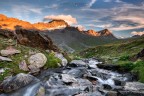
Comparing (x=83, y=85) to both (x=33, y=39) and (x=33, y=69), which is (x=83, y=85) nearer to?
(x=33, y=69)

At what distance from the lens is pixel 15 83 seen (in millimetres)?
24828

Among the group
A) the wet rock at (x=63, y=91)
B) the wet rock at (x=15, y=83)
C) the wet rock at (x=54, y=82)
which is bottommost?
the wet rock at (x=63, y=91)

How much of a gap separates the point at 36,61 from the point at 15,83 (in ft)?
27.5

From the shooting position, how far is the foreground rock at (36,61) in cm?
3192

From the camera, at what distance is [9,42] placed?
122ft

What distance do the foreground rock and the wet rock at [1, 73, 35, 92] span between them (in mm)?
5287

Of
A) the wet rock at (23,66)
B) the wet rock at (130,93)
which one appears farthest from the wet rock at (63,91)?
the wet rock at (23,66)

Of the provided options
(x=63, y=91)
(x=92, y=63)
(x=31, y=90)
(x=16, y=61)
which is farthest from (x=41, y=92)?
(x=92, y=63)

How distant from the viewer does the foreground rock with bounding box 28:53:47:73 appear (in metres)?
31.9

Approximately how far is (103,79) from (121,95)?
33.9 ft

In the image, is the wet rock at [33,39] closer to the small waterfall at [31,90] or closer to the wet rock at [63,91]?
the small waterfall at [31,90]

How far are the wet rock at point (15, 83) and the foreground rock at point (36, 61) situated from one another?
208 inches

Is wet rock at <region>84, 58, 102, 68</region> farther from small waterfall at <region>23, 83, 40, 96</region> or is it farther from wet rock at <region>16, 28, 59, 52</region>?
small waterfall at <region>23, 83, 40, 96</region>

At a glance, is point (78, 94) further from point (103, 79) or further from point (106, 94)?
point (103, 79)
